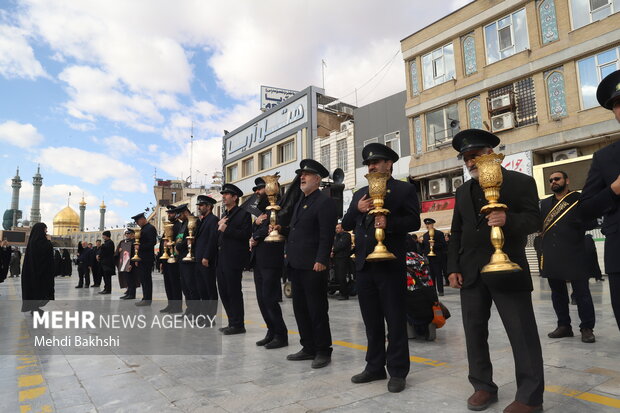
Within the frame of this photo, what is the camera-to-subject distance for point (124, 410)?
2854 millimetres

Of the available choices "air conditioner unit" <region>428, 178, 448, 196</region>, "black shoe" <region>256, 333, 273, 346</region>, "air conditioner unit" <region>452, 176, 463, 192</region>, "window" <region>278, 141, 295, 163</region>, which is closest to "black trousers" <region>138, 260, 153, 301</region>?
"black shoe" <region>256, 333, 273, 346</region>

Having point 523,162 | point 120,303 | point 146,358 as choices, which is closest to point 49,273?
point 120,303

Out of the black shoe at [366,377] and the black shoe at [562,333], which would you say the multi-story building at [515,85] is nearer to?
the black shoe at [562,333]

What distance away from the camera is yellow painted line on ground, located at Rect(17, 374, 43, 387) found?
3521 mm

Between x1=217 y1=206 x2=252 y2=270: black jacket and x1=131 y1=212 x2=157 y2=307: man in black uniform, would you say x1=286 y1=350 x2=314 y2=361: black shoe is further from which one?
x1=131 y1=212 x2=157 y2=307: man in black uniform

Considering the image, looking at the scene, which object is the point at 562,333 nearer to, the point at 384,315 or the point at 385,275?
the point at 384,315

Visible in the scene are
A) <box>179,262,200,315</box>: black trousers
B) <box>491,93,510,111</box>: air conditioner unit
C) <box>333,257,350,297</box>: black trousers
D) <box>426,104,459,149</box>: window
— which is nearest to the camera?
<box>179,262,200,315</box>: black trousers

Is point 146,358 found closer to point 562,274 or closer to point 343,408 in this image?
point 343,408

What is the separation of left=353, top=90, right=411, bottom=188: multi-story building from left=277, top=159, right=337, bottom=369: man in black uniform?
18.2m

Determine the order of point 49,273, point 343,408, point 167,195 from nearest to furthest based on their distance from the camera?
point 343,408, point 49,273, point 167,195

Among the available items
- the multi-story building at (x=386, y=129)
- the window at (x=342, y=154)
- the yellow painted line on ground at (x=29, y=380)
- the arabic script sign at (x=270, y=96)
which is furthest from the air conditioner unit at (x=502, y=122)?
the arabic script sign at (x=270, y=96)

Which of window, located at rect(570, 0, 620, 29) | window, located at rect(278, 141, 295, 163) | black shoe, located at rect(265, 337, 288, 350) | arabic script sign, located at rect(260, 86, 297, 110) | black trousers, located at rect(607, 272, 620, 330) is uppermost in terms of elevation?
arabic script sign, located at rect(260, 86, 297, 110)

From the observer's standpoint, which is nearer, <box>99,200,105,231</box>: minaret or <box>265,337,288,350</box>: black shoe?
<box>265,337,288,350</box>: black shoe

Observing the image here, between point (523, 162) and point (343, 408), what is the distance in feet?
56.9
